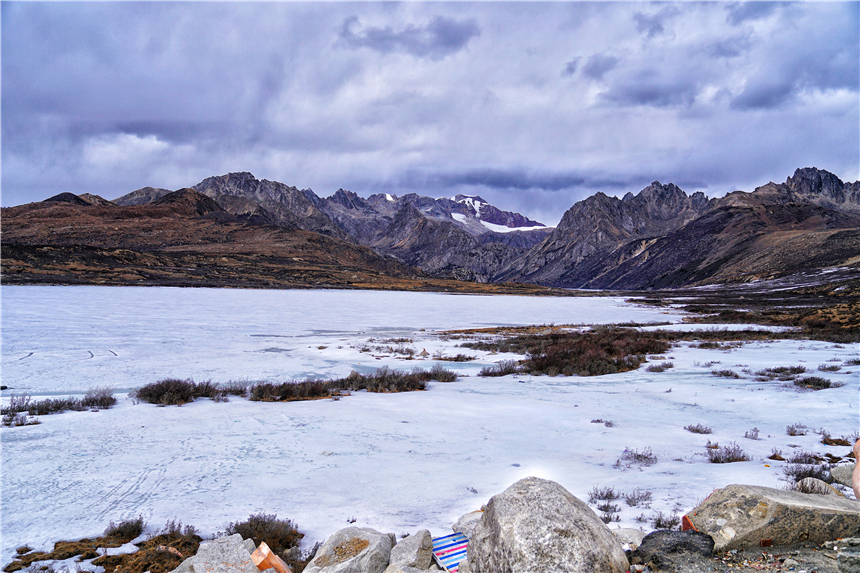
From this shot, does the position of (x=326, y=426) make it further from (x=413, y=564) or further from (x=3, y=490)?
(x=413, y=564)

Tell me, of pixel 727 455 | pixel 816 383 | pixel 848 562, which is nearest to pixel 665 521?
pixel 848 562

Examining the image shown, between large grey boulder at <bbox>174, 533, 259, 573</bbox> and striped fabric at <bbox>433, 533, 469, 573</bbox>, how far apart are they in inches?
66.0

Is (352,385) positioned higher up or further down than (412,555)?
further down

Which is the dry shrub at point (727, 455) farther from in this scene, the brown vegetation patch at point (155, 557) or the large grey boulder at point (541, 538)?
the brown vegetation patch at point (155, 557)

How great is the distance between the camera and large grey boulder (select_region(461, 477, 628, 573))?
10.5ft

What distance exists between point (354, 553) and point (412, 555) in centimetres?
67

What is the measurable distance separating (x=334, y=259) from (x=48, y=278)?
9405 cm

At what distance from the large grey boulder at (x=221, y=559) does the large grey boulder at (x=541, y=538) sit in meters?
2.12

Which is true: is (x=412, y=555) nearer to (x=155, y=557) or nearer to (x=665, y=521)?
(x=155, y=557)

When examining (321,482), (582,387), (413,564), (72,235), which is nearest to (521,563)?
(413,564)

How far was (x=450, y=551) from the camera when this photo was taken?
4109mm

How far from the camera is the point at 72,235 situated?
144m

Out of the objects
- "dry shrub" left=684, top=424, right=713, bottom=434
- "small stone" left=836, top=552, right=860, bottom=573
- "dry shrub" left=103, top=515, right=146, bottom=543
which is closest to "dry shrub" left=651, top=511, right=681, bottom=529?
"small stone" left=836, top=552, right=860, bottom=573

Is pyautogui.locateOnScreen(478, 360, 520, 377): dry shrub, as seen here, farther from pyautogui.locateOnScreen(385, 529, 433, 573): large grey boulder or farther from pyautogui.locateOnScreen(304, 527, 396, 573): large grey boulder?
pyautogui.locateOnScreen(385, 529, 433, 573): large grey boulder
